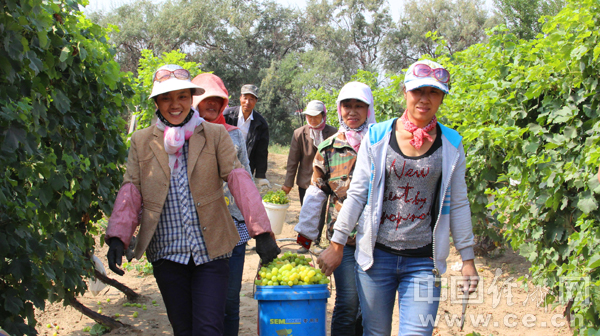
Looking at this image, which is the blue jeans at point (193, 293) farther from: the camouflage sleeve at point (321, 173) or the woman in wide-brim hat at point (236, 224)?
the camouflage sleeve at point (321, 173)

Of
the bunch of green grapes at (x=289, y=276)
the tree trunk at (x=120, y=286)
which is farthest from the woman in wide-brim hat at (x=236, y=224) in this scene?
the tree trunk at (x=120, y=286)

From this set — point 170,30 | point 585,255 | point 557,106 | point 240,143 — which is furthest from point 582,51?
point 170,30

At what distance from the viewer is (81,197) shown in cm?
346

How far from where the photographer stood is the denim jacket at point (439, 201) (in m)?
2.46

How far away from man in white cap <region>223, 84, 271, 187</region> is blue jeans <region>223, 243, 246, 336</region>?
2281 millimetres

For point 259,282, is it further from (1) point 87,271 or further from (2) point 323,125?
(2) point 323,125

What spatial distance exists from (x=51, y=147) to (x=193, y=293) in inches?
53.5

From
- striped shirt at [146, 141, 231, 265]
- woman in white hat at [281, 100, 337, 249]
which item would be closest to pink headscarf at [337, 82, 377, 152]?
striped shirt at [146, 141, 231, 265]

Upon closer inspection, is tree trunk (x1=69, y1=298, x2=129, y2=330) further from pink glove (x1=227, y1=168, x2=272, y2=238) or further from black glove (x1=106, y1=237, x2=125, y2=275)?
pink glove (x1=227, y1=168, x2=272, y2=238)

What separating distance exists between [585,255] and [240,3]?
110ft

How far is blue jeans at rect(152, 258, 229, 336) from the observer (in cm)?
255

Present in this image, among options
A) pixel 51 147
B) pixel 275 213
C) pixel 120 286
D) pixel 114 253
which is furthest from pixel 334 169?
pixel 275 213

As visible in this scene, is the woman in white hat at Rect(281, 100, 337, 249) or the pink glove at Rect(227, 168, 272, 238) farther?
the woman in white hat at Rect(281, 100, 337, 249)

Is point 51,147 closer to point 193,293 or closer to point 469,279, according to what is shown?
point 193,293
